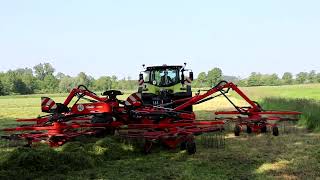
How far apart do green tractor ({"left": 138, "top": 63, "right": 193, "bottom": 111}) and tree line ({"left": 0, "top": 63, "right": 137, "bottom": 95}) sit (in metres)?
80.5

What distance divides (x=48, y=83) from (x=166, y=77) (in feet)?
401

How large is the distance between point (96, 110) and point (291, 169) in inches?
198

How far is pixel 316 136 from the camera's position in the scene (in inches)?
472

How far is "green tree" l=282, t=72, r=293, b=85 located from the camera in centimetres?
15864

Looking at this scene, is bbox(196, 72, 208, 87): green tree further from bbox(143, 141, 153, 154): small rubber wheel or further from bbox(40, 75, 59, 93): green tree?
bbox(143, 141, 153, 154): small rubber wheel

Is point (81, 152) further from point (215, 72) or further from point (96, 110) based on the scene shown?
point (215, 72)

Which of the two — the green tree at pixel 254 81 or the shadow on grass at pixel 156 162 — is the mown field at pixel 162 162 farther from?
the green tree at pixel 254 81

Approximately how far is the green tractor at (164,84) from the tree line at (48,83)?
80475mm

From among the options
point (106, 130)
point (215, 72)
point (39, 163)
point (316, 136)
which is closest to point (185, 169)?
point (39, 163)

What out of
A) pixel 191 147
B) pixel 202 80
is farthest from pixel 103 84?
pixel 191 147

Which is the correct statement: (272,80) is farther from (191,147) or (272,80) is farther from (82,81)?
(191,147)

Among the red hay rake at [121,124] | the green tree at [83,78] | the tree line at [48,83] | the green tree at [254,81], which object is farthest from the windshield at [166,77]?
the green tree at [254,81]

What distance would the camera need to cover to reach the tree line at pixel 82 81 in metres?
110

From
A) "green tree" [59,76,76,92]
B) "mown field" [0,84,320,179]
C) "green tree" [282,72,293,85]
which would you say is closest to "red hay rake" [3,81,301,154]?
"mown field" [0,84,320,179]
